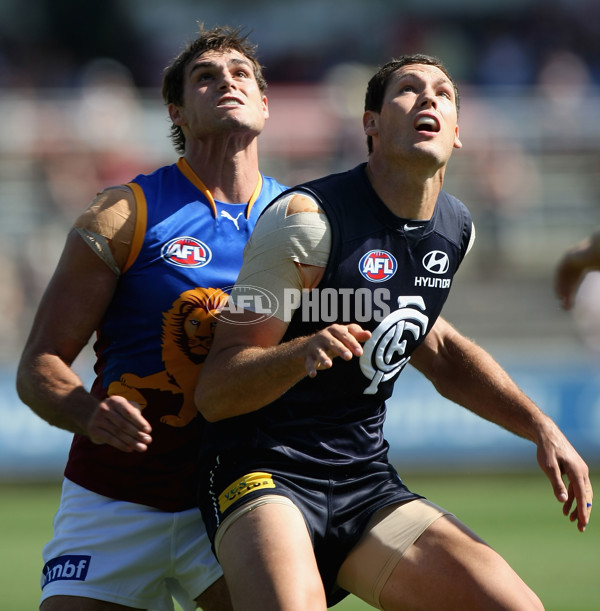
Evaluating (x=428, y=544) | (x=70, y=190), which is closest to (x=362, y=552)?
(x=428, y=544)

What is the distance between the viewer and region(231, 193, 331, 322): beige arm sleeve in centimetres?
397

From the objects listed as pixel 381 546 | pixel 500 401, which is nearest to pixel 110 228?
pixel 381 546

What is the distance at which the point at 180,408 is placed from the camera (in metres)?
4.54

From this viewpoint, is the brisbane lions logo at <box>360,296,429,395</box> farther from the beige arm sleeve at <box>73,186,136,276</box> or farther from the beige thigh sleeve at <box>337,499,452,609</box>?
the beige arm sleeve at <box>73,186,136,276</box>

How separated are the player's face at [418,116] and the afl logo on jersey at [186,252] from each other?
82 centimetres

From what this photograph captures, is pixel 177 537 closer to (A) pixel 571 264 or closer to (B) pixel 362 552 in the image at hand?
(B) pixel 362 552

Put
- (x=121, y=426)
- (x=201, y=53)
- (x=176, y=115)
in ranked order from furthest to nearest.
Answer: (x=176, y=115)
(x=201, y=53)
(x=121, y=426)

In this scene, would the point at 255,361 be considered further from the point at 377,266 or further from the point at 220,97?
the point at 220,97

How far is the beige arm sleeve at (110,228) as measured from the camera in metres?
4.35

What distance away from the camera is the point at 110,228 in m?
4.37

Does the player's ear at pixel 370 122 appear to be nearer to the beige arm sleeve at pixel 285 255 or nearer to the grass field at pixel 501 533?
the beige arm sleeve at pixel 285 255

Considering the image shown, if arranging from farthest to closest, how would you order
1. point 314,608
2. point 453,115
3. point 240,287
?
point 453,115, point 240,287, point 314,608

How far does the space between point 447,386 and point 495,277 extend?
10.5 metres

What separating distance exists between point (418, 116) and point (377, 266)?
612 millimetres
